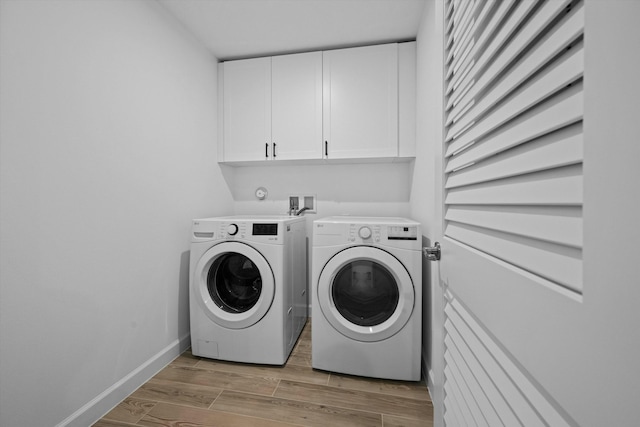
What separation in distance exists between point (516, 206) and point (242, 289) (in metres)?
1.72

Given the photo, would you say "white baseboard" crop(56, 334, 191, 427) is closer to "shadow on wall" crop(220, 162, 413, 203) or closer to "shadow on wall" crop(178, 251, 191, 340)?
"shadow on wall" crop(178, 251, 191, 340)

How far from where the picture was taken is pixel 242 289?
71.7 inches

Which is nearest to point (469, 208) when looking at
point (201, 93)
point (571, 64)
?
point (571, 64)

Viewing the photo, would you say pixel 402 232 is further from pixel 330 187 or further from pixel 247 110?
pixel 247 110

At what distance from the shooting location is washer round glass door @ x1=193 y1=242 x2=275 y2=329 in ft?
5.43

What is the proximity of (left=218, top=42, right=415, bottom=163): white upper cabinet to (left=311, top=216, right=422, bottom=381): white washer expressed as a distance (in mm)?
793

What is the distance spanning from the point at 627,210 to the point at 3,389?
171 centimetres

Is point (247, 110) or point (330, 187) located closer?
point (247, 110)

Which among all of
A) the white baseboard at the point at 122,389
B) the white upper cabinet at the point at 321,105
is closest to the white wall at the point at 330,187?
the white upper cabinet at the point at 321,105

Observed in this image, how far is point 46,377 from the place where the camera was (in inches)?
42.1

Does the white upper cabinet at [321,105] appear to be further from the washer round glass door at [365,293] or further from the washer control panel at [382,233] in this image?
the washer round glass door at [365,293]

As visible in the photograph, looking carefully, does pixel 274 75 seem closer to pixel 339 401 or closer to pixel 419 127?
pixel 419 127

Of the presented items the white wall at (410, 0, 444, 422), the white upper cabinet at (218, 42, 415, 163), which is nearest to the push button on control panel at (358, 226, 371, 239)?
the white wall at (410, 0, 444, 422)

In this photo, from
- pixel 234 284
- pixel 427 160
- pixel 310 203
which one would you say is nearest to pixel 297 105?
pixel 310 203
